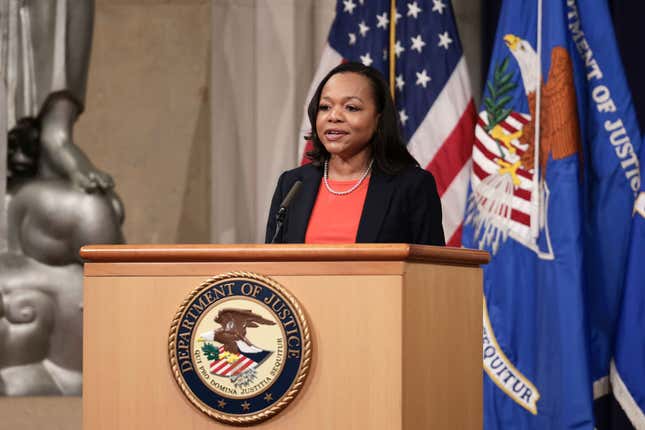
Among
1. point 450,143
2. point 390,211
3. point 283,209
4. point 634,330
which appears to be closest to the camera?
point 283,209

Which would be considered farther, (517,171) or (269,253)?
(517,171)

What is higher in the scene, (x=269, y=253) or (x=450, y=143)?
(x=450, y=143)

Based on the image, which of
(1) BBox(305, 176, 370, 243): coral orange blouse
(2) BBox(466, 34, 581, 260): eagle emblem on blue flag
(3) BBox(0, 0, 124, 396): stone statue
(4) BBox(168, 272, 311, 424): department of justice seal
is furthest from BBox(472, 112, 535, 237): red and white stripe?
(4) BBox(168, 272, 311, 424): department of justice seal

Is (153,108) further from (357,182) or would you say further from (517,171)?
(357,182)

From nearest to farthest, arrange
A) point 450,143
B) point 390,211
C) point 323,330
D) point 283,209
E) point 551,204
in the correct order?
point 323,330 → point 283,209 → point 390,211 → point 551,204 → point 450,143

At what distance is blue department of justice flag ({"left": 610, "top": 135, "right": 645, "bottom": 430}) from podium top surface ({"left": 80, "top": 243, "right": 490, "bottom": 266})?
6.64ft

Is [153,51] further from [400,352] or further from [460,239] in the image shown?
[400,352]

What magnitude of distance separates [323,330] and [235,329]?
0.18m

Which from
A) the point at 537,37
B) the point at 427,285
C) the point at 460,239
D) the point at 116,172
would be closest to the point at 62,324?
the point at 116,172

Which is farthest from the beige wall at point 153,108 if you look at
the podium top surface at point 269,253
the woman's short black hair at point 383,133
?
the podium top surface at point 269,253

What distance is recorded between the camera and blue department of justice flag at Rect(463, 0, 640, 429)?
419cm

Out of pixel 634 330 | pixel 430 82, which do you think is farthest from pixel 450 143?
pixel 634 330

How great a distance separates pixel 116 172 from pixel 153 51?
71 cm

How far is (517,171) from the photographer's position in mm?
4309
